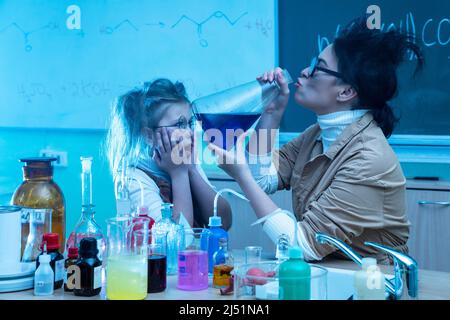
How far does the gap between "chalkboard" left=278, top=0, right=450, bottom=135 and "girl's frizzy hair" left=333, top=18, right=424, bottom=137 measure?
0.79m

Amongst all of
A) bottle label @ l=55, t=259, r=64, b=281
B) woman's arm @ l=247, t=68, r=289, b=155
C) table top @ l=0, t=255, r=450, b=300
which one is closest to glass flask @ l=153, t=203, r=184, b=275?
table top @ l=0, t=255, r=450, b=300

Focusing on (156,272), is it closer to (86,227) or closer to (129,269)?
(129,269)

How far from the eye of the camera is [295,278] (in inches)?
44.8

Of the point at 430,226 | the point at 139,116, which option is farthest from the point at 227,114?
the point at 430,226

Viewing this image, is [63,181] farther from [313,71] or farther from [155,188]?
[313,71]

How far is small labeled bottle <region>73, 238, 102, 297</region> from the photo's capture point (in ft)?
4.26

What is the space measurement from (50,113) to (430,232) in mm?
2176

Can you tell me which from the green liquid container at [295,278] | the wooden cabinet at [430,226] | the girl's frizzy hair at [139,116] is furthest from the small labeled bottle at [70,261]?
the wooden cabinet at [430,226]

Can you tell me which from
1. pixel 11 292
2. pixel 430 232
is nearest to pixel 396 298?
pixel 11 292

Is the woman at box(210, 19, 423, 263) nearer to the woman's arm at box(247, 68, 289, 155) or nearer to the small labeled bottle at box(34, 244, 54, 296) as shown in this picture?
the woman's arm at box(247, 68, 289, 155)

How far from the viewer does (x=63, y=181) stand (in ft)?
11.5

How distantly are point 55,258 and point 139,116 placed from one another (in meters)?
0.80

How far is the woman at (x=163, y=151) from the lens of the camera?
77.3 inches

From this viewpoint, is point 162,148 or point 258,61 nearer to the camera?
point 162,148
